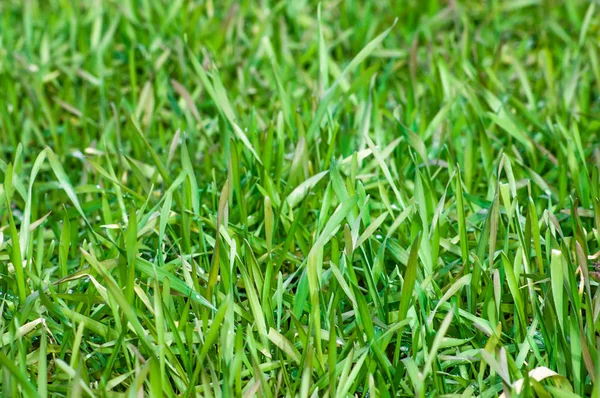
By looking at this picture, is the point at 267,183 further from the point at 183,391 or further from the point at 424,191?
the point at 183,391

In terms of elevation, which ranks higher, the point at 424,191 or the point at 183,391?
the point at 424,191

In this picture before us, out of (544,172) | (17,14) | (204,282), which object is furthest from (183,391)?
(17,14)

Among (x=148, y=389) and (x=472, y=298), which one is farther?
(x=472, y=298)

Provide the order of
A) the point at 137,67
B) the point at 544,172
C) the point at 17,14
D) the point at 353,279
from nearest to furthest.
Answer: the point at 353,279, the point at 544,172, the point at 137,67, the point at 17,14

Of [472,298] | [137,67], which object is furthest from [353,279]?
[137,67]

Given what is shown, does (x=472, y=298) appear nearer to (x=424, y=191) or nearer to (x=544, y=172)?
(x=424, y=191)

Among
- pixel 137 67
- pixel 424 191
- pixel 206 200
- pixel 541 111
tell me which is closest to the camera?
pixel 424 191
